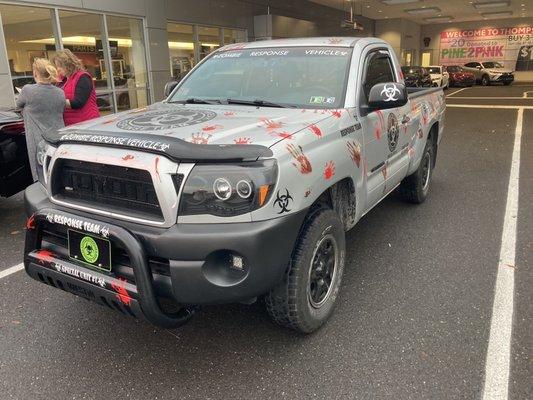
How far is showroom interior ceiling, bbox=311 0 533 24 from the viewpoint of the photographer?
27.2 meters

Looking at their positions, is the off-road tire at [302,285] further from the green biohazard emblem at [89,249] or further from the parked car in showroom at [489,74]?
the parked car in showroom at [489,74]

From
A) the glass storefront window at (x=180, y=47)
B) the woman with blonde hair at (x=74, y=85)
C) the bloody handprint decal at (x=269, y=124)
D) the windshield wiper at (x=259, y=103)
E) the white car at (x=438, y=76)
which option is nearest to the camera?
the bloody handprint decal at (x=269, y=124)

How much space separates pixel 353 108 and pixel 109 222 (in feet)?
6.15

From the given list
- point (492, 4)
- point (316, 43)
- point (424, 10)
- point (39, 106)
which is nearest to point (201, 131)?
point (316, 43)

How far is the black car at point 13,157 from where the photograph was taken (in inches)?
197

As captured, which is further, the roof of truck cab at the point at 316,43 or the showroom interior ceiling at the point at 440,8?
the showroom interior ceiling at the point at 440,8

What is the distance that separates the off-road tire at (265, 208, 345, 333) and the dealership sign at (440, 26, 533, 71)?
4417 centimetres

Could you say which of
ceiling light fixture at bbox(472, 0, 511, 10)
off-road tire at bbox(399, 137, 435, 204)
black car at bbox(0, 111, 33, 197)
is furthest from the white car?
black car at bbox(0, 111, 33, 197)

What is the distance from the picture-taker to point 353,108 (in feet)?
11.1

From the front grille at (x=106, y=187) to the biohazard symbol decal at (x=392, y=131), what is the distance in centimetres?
235

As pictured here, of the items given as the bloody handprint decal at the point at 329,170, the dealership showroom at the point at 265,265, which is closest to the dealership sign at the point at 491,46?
the dealership showroom at the point at 265,265

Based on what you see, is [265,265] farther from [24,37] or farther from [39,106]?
[24,37]

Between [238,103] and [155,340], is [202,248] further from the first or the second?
[238,103]

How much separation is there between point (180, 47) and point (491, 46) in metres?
35.2
